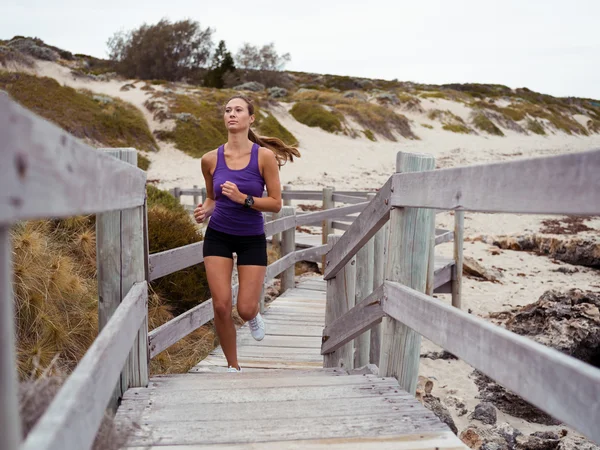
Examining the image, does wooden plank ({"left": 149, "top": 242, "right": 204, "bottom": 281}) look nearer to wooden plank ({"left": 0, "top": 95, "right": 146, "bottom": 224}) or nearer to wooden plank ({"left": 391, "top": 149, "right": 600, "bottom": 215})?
wooden plank ({"left": 391, "top": 149, "right": 600, "bottom": 215})

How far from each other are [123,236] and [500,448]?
3.17m

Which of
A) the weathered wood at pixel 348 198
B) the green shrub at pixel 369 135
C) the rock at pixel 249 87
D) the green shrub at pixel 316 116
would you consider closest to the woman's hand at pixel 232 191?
the weathered wood at pixel 348 198

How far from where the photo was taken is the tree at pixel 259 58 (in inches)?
1890

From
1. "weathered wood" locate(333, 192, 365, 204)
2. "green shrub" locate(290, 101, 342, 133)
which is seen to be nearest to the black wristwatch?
"weathered wood" locate(333, 192, 365, 204)

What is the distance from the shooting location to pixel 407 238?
2.67m

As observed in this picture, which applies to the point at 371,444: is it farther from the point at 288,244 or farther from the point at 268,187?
the point at 288,244

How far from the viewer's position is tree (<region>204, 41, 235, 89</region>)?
41.8m

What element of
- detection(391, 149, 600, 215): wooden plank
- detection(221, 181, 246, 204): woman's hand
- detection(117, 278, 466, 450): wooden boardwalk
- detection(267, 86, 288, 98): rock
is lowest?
detection(117, 278, 466, 450): wooden boardwalk

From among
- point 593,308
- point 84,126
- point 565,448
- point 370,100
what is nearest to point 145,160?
point 84,126

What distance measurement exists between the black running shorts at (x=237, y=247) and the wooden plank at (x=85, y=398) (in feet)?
5.69

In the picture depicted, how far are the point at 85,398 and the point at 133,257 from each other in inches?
54.4

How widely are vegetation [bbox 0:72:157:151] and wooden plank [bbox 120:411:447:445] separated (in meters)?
19.6

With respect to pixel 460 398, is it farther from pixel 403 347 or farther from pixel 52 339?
pixel 52 339

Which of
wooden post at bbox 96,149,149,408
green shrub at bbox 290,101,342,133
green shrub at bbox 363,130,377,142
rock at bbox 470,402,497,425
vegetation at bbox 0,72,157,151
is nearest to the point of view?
wooden post at bbox 96,149,149,408
